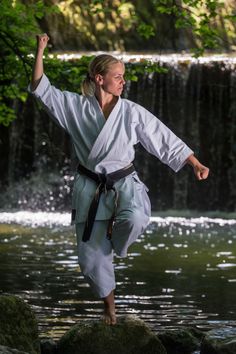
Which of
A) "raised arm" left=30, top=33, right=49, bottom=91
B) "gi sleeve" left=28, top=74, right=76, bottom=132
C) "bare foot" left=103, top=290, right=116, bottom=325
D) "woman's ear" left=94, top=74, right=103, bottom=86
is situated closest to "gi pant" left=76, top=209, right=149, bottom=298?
"bare foot" left=103, top=290, right=116, bottom=325

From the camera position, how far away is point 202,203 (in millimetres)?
24109

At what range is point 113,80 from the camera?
6738 mm

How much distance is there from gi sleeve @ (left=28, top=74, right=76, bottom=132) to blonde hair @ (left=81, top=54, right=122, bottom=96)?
0.13 metres

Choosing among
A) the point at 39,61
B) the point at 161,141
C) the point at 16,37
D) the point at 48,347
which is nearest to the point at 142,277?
the point at 16,37

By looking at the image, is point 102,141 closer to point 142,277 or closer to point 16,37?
point 142,277

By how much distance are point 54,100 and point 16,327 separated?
150 centimetres

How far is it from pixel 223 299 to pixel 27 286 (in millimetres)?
2046

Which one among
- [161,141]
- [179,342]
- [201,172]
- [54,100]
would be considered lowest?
[179,342]

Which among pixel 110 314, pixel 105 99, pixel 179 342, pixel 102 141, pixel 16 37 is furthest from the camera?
pixel 16 37

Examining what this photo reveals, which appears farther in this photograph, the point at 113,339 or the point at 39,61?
the point at 113,339

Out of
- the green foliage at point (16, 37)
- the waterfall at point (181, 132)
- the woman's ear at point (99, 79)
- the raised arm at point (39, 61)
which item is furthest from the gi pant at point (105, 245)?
the waterfall at point (181, 132)

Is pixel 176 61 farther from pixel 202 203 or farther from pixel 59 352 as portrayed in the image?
pixel 59 352

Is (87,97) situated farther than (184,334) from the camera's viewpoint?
No

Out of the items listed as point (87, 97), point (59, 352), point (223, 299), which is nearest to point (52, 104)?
point (87, 97)
